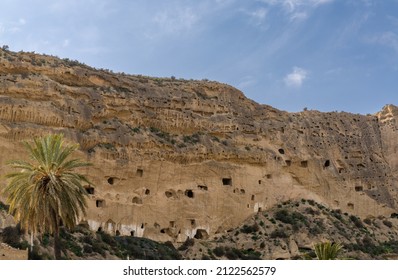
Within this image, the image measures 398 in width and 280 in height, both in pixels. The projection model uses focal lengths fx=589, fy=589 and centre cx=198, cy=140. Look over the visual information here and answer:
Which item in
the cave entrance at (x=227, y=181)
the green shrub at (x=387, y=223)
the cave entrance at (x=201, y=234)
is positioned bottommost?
the cave entrance at (x=201, y=234)

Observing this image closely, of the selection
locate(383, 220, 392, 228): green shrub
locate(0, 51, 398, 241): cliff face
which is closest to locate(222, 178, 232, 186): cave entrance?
locate(0, 51, 398, 241): cliff face

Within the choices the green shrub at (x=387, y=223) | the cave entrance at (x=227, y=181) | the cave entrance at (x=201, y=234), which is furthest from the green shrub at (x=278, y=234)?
the green shrub at (x=387, y=223)

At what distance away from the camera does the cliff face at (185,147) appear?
50.2m

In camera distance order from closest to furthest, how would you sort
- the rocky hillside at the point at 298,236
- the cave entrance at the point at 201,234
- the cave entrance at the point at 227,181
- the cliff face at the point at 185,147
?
the cliff face at the point at 185,147 → the rocky hillside at the point at 298,236 → the cave entrance at the point at 201,234 → the cave entrance at the point at 227,181

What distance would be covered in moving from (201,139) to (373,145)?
75.1 ft

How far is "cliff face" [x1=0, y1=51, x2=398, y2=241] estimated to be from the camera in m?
50.2

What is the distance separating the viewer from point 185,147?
184 feet

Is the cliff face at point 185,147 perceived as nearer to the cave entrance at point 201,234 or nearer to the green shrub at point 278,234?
the cave entrance at point 201,234

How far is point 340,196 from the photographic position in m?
63.1

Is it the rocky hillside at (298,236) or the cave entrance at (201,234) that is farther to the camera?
the cave entrance at (201,234)

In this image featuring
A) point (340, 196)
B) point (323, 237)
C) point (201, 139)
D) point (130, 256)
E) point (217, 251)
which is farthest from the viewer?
point (340, 196)
